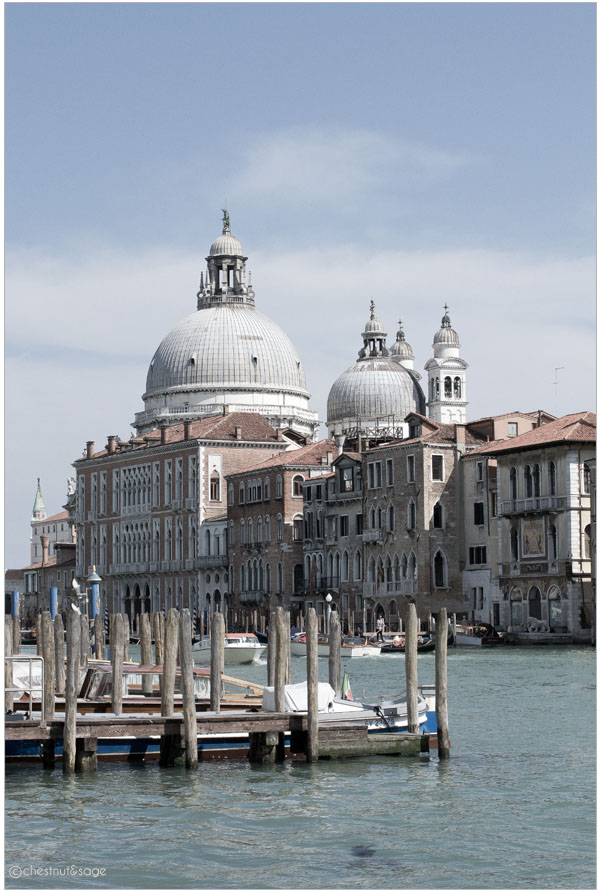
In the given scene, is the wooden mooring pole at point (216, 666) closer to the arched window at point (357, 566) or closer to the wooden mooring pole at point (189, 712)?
the wooden mooring pole at point (189, 712)

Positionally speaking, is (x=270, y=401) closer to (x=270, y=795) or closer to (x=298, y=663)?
(x=298, y=663)

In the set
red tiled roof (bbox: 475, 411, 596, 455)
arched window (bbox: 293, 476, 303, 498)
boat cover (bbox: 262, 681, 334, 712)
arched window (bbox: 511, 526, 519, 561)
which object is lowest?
boat cover (bbox: 262, 681, 334, 712)

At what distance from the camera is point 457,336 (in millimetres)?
82812

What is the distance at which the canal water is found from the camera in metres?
12.0

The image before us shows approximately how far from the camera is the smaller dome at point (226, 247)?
278ft

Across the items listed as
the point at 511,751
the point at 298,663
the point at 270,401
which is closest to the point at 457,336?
the point at 270,401

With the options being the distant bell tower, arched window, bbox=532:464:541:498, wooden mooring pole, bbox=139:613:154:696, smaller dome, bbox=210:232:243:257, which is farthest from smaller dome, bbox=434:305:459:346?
wooden mooring pole, bbox=139:613:154:696

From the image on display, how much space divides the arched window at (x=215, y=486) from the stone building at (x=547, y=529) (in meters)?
20.8

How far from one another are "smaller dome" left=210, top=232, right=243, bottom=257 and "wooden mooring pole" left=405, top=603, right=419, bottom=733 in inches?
2667

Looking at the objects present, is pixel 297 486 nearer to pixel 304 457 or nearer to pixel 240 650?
pixel 304 457

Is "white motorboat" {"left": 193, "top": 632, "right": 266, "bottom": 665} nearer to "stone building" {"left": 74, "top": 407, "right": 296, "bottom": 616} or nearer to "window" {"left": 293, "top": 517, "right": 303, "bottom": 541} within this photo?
"window" {"left": 293, "top": 517, "right": 303, "bottom": 541}

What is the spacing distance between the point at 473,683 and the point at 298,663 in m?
12.7

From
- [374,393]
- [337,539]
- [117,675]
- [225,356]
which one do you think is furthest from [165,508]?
[117,675]

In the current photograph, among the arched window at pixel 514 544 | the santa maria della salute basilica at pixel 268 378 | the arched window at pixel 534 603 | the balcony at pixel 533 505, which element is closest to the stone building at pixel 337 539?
the arched window at pixel 514 544
